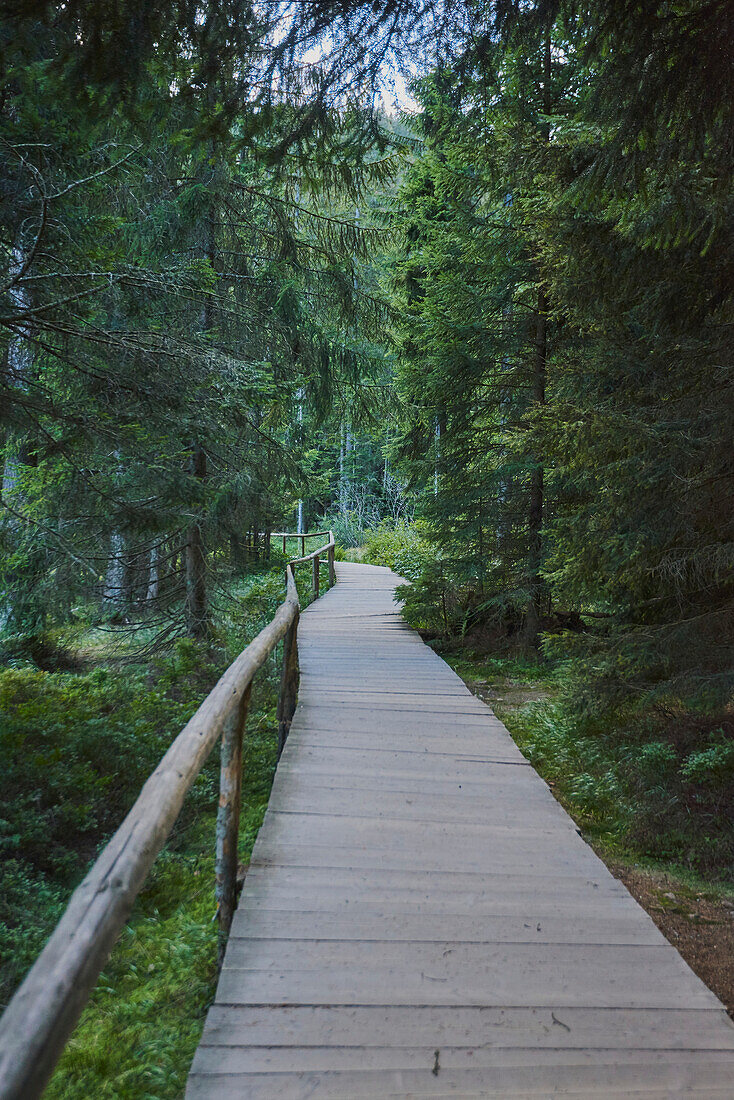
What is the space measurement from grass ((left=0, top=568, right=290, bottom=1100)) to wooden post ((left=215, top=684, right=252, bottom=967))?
1.41 feet

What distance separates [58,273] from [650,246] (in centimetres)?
433

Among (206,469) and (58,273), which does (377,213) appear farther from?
(58,273)

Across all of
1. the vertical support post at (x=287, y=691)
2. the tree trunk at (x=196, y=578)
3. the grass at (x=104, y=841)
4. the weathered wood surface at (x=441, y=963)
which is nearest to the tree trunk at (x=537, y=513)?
the grass at (x=104, y=841)

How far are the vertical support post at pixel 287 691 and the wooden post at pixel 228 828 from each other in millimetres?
1846

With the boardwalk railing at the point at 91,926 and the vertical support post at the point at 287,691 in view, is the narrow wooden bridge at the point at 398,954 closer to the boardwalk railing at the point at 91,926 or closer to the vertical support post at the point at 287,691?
the boardwalk railing at the point at 91,926

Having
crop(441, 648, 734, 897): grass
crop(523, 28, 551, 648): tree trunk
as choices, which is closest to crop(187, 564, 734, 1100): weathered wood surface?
crop(441, 648, 734, 897): grass

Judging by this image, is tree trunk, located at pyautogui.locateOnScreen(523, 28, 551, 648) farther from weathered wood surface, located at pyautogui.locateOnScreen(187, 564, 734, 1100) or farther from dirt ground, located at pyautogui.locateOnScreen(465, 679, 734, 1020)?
dirt ground, located at pyautogui.locateOnScreen(465, 679, 734, 1020)

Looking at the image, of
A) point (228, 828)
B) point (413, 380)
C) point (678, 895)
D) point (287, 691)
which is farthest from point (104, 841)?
point (413, 380)

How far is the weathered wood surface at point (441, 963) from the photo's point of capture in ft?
6.45

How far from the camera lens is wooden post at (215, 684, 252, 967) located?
298 centimetres

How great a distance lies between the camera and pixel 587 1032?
7.05 ft

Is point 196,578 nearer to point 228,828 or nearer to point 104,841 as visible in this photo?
point 104,841

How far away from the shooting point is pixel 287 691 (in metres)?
5.43

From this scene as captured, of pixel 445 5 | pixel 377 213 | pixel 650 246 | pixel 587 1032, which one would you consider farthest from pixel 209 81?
pixel 377 213
